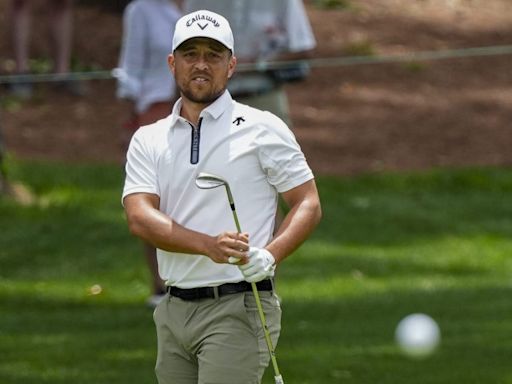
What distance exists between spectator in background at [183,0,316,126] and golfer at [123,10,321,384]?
13.3 feet

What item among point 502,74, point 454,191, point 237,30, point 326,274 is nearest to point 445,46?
point 502,74

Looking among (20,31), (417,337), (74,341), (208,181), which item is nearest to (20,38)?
(20,31)

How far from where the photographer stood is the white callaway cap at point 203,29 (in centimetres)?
577

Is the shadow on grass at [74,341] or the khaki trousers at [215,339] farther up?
the khaki trousers at [215,339]

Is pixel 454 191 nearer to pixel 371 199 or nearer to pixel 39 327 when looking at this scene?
pixel 371 199

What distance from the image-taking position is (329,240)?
12734 mm

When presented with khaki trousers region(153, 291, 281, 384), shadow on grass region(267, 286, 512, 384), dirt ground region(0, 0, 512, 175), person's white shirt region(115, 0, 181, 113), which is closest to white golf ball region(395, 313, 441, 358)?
shadow on grass region(267, 286, 512, 384)

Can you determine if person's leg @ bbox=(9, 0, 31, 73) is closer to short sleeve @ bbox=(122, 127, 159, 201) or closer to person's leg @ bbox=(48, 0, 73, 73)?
person's leg @ bbox=(48, 0, 73, 73)

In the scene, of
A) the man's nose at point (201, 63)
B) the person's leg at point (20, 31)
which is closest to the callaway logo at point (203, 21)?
the man's nose at point (201, 63)

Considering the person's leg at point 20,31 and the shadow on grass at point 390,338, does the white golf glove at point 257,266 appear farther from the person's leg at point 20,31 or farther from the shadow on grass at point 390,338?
the person's leg at point 20,31

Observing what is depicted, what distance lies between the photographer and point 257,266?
18.1 ft

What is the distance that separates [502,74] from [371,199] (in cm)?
466

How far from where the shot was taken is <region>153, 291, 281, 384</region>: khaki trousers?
18.7 feet

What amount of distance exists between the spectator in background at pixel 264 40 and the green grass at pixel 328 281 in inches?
55.6
